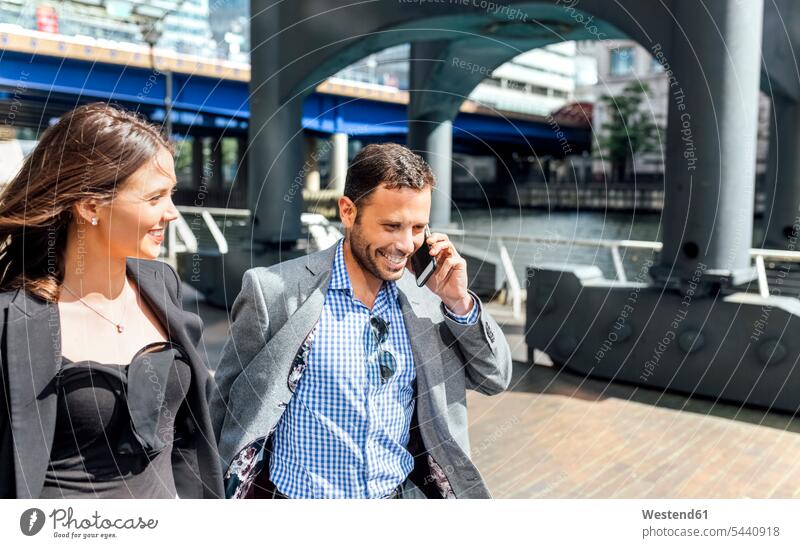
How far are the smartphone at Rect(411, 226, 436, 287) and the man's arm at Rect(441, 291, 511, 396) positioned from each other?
0.11 metres

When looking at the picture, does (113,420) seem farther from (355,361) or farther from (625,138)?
(625,138)

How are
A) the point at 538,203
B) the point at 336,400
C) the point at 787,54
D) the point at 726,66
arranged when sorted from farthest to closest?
the point at 538,203 < the point at 787,54 < the point at 726,66 < the point at 336,400

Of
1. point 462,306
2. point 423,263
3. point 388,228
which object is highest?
point 388,228

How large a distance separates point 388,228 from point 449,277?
0.23 metres

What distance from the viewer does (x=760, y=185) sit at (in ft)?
116

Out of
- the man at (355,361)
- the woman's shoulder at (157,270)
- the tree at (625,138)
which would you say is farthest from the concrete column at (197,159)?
the man at (355,361)

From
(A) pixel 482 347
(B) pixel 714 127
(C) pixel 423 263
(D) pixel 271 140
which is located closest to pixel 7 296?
(C) pixel 423 263

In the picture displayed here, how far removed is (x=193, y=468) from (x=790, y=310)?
17.7 feet

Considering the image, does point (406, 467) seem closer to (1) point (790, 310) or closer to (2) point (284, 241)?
(1) point (790, 310)

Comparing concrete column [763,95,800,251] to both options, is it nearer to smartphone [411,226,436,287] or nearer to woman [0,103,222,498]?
smartphone [411,226,436,287]

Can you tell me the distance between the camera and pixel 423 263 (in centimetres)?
221
